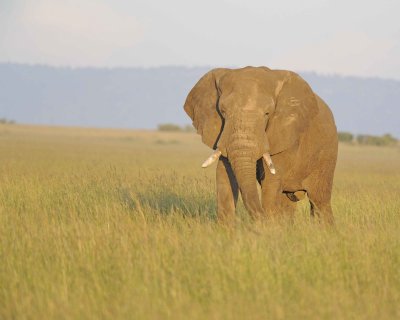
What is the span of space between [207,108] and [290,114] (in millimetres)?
961

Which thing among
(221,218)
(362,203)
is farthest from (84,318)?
(362,203)

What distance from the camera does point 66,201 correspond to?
1143 cm

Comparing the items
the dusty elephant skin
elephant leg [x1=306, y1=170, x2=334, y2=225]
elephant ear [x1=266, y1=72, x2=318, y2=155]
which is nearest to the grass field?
the dusty elephant skin

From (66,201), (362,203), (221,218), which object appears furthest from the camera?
(362,203)

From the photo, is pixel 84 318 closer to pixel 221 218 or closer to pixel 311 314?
pixel 311 314

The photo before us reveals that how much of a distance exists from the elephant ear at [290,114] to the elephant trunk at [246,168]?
2.07 ft

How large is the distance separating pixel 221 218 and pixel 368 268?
8.19ft

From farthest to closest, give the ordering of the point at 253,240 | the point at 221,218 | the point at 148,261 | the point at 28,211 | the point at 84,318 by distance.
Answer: the point at 28,211 → the point at 221,218 → the point at 253,240 → the point at 148,261 → the point at 84,318

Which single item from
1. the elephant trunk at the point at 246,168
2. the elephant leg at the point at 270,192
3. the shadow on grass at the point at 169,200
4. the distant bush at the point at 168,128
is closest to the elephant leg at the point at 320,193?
the shadow on grass at the point at 169,200

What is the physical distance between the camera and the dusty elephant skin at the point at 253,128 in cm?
866

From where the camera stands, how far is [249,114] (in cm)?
872

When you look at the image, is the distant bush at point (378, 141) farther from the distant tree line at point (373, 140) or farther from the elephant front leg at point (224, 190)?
the elephant front leg at point (224, 190)

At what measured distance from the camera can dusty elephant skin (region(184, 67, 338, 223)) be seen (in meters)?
8.66

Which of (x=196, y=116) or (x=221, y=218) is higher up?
(x=196, y=116)
